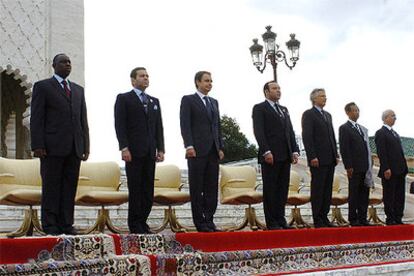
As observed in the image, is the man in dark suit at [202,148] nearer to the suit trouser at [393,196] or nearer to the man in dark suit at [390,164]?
the man in dark suit at [390,164]

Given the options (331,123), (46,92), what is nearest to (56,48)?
(331,123)

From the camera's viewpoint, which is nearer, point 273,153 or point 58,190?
point 58,190

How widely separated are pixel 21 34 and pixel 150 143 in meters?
8.44

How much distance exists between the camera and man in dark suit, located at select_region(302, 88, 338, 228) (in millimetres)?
6777

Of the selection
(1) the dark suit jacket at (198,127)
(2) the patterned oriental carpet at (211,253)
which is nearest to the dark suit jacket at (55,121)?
(2) the patterned oriental carpet at (211,253)

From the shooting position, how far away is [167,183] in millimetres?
7367

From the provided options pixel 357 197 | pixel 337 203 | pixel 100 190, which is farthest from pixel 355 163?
pixel 100 190

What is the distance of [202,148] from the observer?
572 cm

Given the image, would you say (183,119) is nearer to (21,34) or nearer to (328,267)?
(328,267)

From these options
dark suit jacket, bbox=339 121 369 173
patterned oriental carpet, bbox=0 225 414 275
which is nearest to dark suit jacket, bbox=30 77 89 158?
patterned oriental carpet, bbox=0 225 414 275

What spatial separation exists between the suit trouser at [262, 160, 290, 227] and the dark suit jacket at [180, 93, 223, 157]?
0.66 meters

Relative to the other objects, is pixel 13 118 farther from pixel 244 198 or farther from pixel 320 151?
pixel 320 151

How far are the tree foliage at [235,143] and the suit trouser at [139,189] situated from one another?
848 inches

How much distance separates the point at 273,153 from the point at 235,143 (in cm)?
2107
